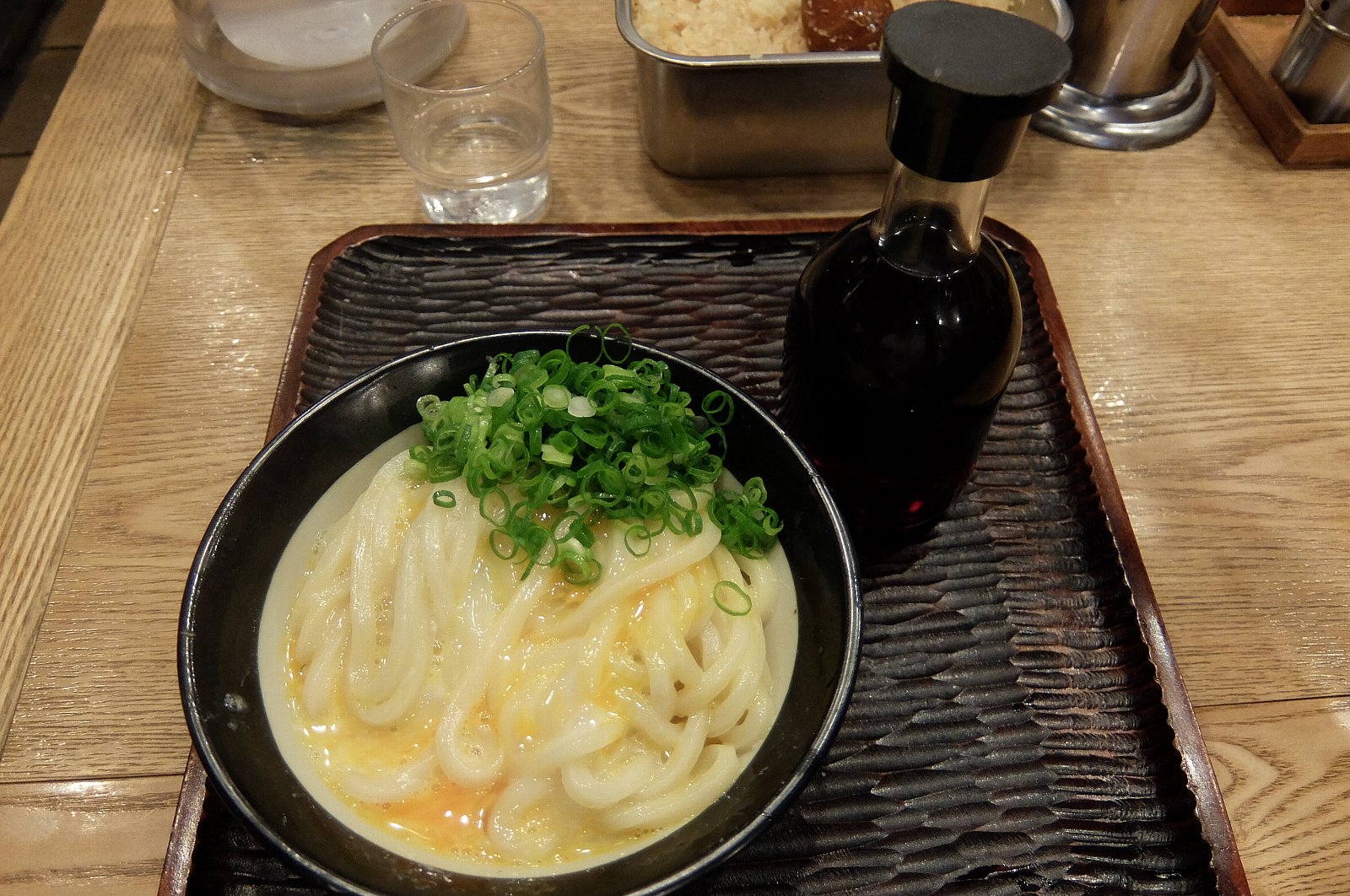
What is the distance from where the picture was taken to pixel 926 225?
46.8 inches

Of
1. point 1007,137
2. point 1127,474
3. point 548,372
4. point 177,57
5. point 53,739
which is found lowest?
point 53,739

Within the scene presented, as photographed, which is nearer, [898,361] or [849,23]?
[898,361]

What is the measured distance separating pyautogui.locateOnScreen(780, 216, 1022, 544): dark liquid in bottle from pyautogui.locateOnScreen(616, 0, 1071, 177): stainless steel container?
0.73 metres

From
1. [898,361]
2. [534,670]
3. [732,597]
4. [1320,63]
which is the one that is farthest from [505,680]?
[1320,63]

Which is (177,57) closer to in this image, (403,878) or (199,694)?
(199,694)

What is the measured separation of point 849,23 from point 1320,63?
122 centimetres

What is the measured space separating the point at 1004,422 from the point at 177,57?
2413 mm

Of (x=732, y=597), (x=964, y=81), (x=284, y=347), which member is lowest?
(x=284, y=347)

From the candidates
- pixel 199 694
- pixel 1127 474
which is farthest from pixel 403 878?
pixel 1127 474

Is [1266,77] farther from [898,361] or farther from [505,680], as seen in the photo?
[505,680]

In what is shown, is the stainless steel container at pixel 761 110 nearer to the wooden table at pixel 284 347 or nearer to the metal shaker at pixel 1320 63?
the wooden table at pixel 284 347

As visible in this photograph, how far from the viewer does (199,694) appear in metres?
1.00

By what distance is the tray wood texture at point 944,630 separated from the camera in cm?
115

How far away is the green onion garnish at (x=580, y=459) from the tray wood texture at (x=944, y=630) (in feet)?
1.22
